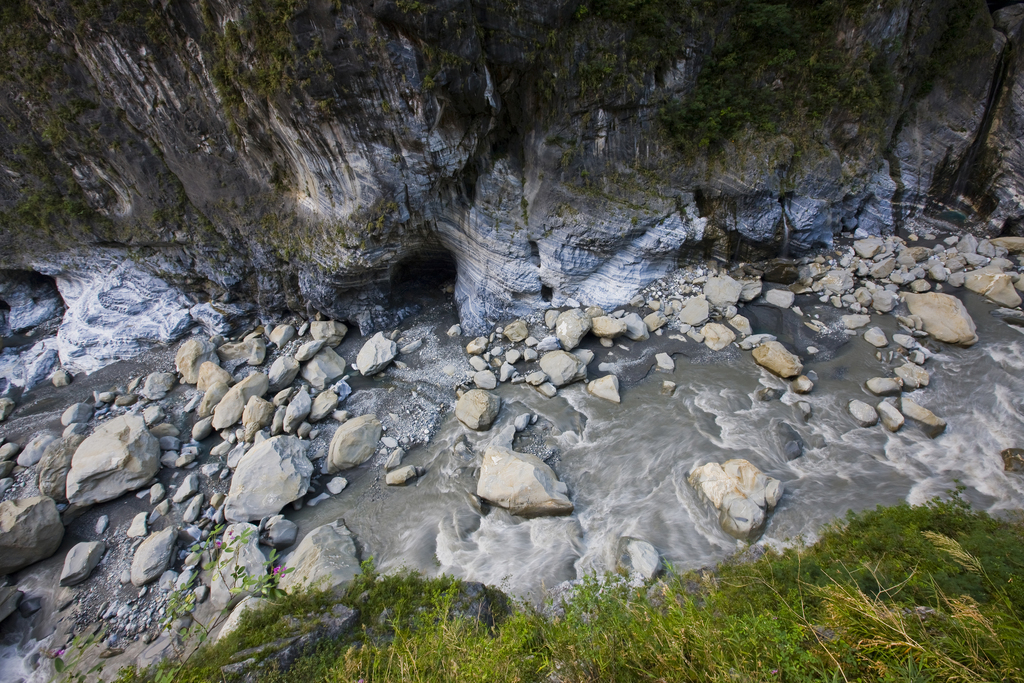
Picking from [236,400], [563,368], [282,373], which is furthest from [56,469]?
[563,368]

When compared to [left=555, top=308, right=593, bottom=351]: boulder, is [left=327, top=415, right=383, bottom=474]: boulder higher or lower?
lower

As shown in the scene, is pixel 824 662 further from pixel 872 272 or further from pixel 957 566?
pixel 872 272

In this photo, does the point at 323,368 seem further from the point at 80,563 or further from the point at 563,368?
the point at 563,368

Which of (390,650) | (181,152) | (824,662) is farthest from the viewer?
(181,152)

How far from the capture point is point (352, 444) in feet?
26.0

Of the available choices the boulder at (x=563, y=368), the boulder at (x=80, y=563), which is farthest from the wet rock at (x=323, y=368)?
the boulder at (x=80, y=563)

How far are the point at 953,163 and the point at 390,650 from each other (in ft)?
57.0

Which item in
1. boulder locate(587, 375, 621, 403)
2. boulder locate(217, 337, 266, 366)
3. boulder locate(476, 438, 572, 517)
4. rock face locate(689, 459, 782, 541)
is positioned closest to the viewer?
rock face locate(689, 459, 782, 541)

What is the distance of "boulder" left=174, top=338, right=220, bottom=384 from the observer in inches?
392

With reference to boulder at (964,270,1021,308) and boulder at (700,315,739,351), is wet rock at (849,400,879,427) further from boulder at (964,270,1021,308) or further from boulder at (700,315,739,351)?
boulder at (964,270,1021,308)

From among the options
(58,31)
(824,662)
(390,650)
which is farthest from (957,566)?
(58,31)

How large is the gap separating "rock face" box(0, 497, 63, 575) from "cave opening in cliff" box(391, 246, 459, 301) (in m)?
7.86

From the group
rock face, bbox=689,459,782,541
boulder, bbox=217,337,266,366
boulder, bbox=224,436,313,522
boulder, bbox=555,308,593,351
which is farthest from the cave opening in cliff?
rock face, bbox=689,459,782,541

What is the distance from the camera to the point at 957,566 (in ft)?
A: 13.6
